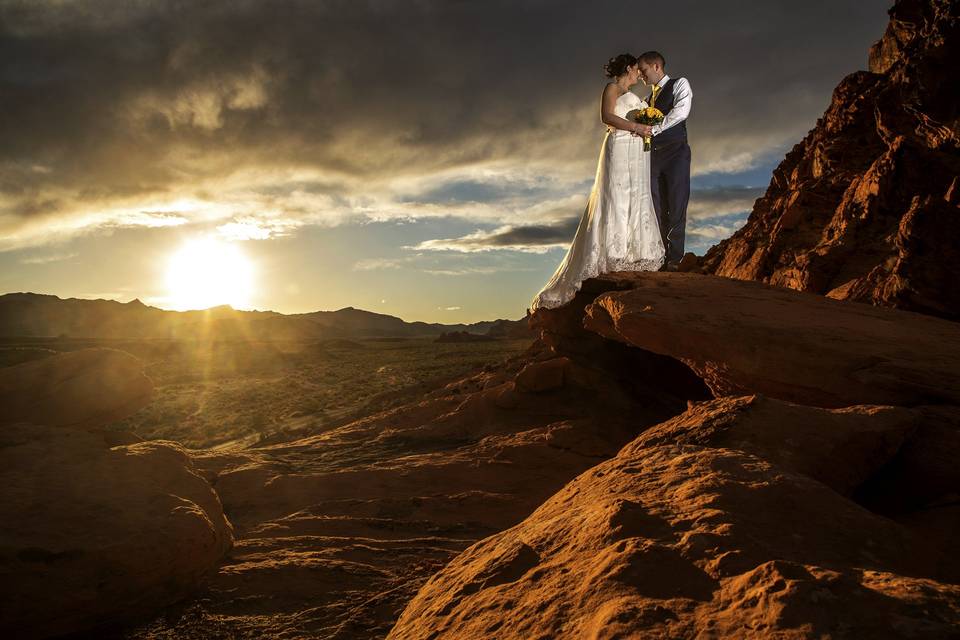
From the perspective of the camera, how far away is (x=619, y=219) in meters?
7.80

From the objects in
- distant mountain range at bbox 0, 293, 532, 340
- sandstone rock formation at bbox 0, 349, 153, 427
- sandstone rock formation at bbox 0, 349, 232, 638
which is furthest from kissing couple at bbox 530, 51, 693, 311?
distant mountain range at bbox 0, 293, 532, 340

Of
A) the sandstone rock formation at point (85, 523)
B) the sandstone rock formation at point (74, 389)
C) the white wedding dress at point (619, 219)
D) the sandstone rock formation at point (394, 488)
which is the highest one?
the white wedding dress at point (619, 219)

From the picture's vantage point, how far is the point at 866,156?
35.3 feet

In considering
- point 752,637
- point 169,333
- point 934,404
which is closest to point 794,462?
point 934,404

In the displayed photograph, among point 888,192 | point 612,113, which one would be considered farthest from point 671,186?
point 888,192

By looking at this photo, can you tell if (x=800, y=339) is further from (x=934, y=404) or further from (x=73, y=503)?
(x=73, y=503)

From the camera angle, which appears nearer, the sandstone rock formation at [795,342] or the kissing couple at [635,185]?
the sandstone rock formation at [795,342]

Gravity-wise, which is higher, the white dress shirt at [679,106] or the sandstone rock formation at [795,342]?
the white dress shirt at [679,106]

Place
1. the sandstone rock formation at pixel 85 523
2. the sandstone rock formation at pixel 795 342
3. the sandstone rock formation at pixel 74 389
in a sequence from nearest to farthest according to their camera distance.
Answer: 1. the sandstone rock formation at pixel 85 523
2. the sandstone rock formation at pixel 795 342
3. the sandstone rock formation at pixel 74 389

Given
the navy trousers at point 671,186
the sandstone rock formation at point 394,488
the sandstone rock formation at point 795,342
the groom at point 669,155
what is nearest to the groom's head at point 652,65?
the groom at point 669,155

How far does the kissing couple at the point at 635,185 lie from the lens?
7.32 meters

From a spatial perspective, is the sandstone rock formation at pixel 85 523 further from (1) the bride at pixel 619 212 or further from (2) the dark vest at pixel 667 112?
(2) the dark vest at pixel 667 112

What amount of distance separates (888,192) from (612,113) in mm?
4485

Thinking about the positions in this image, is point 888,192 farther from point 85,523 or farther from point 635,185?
point 85,523
